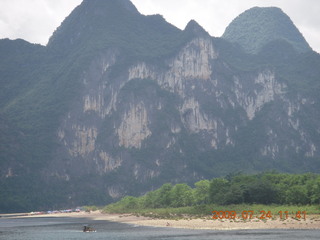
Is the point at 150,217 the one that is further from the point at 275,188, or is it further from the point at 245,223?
the point at 245,223

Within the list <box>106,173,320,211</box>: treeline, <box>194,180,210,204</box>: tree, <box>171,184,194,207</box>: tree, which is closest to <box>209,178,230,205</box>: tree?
Result: <box>106,173,320,211</box>: treeline

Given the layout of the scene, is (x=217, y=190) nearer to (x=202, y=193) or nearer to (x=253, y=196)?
(x=202, y=193)

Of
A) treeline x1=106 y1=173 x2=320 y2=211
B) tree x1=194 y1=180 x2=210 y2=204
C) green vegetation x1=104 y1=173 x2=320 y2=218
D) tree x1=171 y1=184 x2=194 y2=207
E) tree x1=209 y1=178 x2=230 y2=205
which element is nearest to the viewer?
green vegetation x1=104 y1=173 x2=320 y2=218

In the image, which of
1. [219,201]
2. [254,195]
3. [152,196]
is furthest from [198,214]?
[152,196]

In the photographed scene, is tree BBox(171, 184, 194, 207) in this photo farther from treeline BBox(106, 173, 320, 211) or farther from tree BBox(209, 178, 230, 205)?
tree BBox(209, 178, 230, 205)

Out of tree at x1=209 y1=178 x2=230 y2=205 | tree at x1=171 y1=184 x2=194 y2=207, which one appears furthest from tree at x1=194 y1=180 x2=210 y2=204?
tree at x1=209 y1=178 x2=230 y2=205

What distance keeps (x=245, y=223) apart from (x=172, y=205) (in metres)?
48.6

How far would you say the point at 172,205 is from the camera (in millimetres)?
124125
